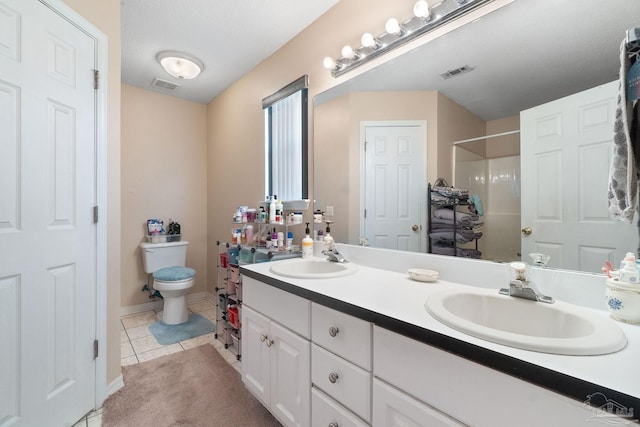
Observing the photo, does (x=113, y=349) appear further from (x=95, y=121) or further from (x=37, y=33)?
(x=37, y=33)

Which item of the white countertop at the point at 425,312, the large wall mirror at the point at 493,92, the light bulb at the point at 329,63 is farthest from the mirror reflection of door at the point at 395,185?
the light bulb at the point at 329,63

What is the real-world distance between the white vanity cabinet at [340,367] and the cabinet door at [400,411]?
1.5 inches

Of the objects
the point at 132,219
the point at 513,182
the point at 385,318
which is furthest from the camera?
the point at 132,219

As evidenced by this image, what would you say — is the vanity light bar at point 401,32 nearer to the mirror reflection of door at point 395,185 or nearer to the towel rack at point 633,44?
the mirror reflection of door at point 395,185

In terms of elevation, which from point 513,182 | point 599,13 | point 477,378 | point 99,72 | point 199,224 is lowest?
point 477,378

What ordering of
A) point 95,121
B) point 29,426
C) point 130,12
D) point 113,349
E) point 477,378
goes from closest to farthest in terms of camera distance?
point 477,378
point 29,426
point 95,121
point 113,349
point 130,12

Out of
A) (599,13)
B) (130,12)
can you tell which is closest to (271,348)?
(599,13)

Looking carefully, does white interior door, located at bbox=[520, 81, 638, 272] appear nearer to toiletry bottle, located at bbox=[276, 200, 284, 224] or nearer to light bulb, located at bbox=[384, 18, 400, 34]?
light bulb, located at bbox=[384, 18, 400, 34]

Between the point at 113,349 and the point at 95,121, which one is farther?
the point at 113,349

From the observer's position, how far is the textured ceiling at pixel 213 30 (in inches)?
72.7

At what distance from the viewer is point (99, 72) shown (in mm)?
1563

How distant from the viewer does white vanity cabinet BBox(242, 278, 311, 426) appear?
113 centimetres

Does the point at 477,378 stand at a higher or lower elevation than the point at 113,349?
higher

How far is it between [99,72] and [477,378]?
2.28 metres
